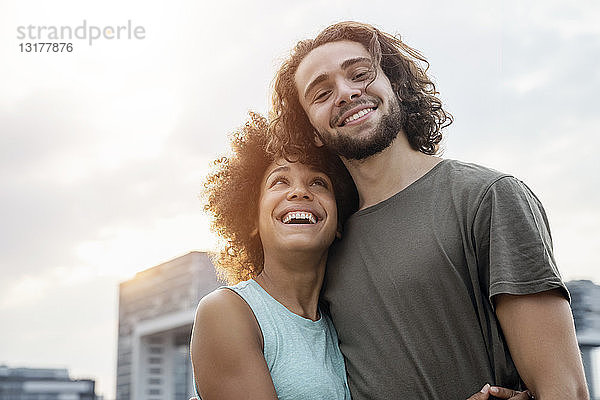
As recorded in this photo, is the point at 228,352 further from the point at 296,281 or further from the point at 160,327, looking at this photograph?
the point at 160,327

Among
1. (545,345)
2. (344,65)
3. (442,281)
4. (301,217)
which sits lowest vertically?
(545,345)

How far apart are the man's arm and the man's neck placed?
404mm

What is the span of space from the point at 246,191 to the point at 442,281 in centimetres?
66

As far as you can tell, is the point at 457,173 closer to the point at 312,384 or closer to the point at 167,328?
the point at 312,384

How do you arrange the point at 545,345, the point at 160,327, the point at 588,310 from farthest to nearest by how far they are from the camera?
1. the point at 160,327
2. the point at 588,310
3. the point at 545,345

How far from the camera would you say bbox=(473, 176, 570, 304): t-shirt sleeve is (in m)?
1.46

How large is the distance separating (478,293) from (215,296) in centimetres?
56

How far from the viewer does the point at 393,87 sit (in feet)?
6.50

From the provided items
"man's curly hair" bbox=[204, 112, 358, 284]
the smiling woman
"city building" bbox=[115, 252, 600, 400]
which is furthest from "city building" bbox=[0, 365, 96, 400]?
the smiling woman

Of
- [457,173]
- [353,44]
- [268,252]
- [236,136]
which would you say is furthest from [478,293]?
[236,136]

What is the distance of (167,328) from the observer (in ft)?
45.2

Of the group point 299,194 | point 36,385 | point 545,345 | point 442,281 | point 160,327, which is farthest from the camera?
point 36,385

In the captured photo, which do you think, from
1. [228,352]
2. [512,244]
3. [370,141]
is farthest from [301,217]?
[512,244]

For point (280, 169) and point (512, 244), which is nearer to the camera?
point (512, 244)
